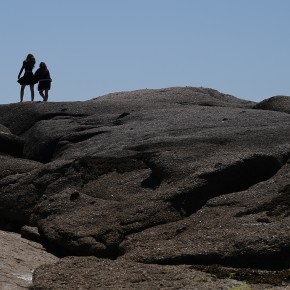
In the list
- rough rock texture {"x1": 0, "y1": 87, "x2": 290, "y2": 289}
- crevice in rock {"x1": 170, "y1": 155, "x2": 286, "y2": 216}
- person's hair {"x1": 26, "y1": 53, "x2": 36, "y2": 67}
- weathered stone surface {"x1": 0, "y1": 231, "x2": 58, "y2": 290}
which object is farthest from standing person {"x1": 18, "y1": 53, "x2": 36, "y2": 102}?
crevice in rock {"x1": 170, "y1": 155, "x2": 286, "y2": 216}

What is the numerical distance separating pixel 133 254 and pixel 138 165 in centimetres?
552

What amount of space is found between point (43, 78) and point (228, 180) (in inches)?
699

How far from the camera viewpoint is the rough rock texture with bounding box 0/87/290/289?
1666cm

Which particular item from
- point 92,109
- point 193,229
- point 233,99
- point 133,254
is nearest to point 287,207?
point 193,229

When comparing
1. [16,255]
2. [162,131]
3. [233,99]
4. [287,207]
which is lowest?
[16,255]

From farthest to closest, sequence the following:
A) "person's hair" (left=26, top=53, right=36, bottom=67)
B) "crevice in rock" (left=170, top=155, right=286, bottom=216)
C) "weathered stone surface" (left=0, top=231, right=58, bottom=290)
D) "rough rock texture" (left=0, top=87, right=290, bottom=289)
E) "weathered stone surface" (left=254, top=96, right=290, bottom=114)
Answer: "person's hair" (left=26, top=53, right=36, bottom=67)
"weathered stone surface" (left=254, top=96, right=290, bottom=114)
"crevice in rock" (left=170, top=155, right=286, bottom=216)
"rough rock texture" (left=0, top=87, right=290, bottom=289)
"weathered stone surface" (left=0, top=231, right=58, bottom=290)

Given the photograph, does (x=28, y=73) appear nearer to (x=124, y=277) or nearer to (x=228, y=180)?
(x=228, y=180)

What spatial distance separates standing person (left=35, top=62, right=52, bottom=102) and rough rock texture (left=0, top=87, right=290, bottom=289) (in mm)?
7750

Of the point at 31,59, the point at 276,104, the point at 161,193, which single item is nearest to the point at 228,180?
the point at 161,193

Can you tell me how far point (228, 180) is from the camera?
20844mm

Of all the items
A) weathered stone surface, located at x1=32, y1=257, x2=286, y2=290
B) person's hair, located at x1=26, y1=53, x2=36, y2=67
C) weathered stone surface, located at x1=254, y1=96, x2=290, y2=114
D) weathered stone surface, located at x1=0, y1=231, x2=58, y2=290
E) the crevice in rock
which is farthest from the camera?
person's hair, located at x1=26, y1=53, x2=36, y2=67

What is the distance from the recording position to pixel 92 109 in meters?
31.5

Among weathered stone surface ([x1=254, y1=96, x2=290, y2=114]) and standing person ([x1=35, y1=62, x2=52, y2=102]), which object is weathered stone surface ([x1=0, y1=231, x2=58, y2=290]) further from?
standing person ([x1=35, y1=62, x2=52, y2=102])

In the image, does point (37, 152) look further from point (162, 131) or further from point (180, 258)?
point (180, 258)
